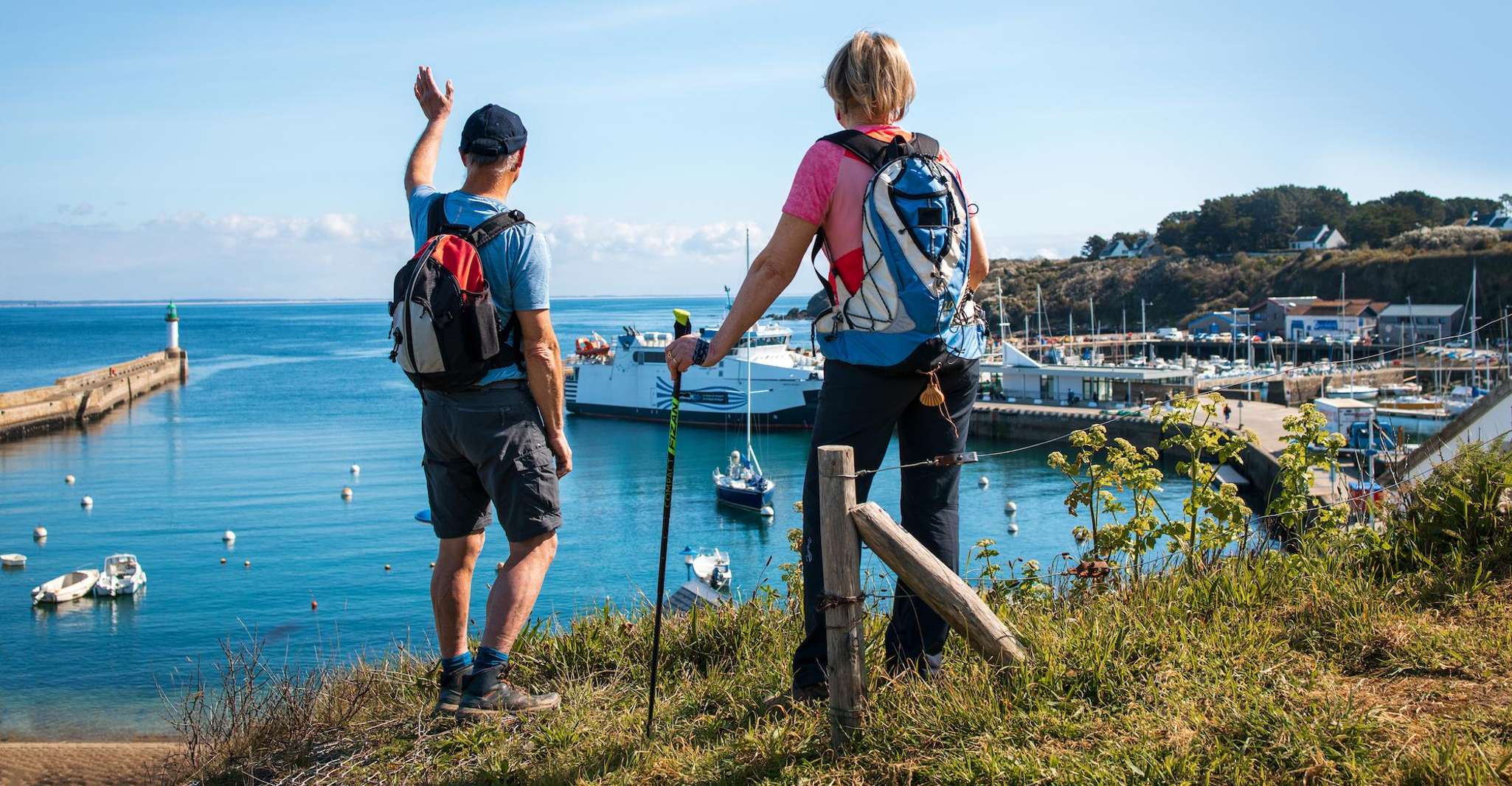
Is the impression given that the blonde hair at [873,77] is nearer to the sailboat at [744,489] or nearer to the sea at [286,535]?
the sea at [286,535]

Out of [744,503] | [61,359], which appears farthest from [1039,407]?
[61,359]

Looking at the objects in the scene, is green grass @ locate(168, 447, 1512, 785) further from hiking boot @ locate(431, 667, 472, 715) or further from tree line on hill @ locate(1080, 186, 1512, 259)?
tree line on hill @ locate(1080, 186, 1512, 259)

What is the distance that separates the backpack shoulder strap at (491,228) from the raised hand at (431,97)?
68 cm

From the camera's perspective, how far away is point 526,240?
2828 mm

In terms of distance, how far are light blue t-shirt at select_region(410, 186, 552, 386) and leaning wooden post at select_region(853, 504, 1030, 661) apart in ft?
3.36

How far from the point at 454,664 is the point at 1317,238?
10058cm

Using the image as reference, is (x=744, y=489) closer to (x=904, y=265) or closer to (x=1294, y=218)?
(x=904, y=265)

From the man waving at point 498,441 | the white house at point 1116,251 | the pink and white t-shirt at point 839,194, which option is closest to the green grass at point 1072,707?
the man waving at point 498,441

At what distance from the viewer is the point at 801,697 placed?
2756 mm

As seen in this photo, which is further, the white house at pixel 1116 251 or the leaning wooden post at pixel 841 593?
the white house at pixel 1116 251

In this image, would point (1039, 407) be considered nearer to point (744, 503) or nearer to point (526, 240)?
point (744, 503)

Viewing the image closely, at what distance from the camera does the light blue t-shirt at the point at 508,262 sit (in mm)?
2803

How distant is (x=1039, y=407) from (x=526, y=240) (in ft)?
142

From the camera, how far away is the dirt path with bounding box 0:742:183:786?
3.95 meters
